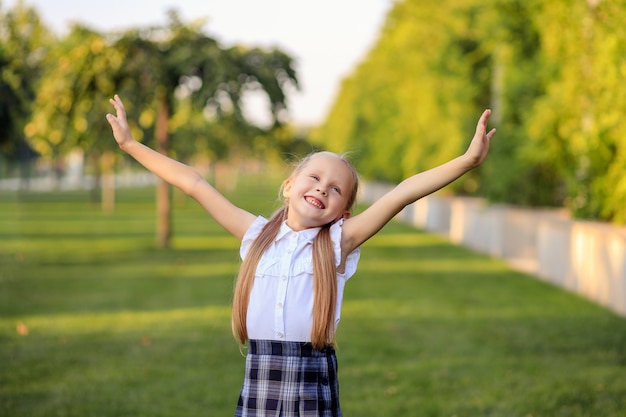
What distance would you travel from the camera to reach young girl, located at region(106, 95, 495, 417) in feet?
11.8

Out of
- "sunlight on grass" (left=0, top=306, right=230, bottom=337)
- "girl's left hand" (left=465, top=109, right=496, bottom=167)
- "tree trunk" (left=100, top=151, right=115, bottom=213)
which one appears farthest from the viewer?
"tree trunk" (left=100, top=151, right=115, bottom=213)

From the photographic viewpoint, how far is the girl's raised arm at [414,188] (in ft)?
11.5

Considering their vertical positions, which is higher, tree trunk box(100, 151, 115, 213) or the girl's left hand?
the girl's left hand

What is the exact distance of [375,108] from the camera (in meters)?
46.2

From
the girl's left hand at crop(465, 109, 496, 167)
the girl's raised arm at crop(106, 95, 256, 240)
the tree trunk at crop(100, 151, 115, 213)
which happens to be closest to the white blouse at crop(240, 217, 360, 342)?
the girl's raised arm at crop(106, 95, 256, 240)

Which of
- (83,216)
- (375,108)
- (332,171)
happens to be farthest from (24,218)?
(332,171)

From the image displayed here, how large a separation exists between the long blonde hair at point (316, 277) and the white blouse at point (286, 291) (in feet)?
0.07

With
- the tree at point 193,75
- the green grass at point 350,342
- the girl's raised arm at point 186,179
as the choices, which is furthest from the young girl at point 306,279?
the tree at point 193,75

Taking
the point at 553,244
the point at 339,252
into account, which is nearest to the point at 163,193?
the point at 553,244

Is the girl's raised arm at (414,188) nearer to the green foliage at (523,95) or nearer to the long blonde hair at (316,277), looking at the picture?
the long blonde hair at (316,277)

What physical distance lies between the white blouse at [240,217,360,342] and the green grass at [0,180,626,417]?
132 inches

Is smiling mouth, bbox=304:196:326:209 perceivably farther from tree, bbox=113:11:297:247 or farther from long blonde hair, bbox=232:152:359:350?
tree, bbox=113:11:297:247

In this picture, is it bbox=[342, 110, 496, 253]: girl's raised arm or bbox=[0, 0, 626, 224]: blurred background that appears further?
bbox=[0, 0, 626, 224]: blurred background

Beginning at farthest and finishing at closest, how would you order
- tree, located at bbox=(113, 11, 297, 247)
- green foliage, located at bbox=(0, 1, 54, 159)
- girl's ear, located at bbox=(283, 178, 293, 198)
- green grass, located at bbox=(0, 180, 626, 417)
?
tree, located at bbox=(113, 11, 297, 247) < green foliage, located at bbox=(0, 1, 54, 159) < green grass, located at bbox=(0, 180, 626, 417) < girl's ear, located at bbox=(283, 178, 293, 198)
